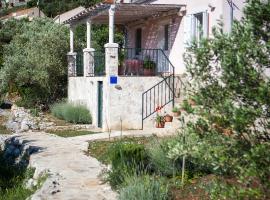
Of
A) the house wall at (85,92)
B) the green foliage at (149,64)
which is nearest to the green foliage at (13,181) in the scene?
the house wall at (85,92)

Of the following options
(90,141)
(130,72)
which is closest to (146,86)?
(130,72)

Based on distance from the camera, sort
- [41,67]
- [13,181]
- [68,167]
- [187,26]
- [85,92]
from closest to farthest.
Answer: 1. [68,167]
2. [13,181]
3. [187,26]
4. [85,92]
5. [41,67]

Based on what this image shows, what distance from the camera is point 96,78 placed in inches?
778

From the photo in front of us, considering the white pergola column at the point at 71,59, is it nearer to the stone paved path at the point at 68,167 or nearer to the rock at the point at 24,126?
the rock at the point at 24,126

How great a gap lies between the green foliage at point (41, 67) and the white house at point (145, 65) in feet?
7.13

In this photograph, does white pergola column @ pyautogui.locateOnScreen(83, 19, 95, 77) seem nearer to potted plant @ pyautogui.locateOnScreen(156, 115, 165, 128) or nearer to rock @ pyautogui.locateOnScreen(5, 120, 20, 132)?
rock @ pyautogui.locateOnScreen(5, 120, 20, 132)

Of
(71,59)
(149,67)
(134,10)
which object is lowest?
(149,67)

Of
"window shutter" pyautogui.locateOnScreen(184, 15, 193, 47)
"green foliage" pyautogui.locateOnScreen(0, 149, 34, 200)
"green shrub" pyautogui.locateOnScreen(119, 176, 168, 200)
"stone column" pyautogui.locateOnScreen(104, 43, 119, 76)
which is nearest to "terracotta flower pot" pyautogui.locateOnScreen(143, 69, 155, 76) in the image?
"stone column" pyautogui.locateOnScreen(104, 43, 119, 76)

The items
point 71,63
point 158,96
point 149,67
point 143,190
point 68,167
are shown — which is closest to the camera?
point 143,190

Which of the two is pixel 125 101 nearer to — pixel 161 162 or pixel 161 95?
pixel 161 95

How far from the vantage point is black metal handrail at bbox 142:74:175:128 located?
18078 mm

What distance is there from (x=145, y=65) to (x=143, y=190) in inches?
505

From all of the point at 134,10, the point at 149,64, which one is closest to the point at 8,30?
the point at 134,10

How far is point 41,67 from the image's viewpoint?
83.5 ft
